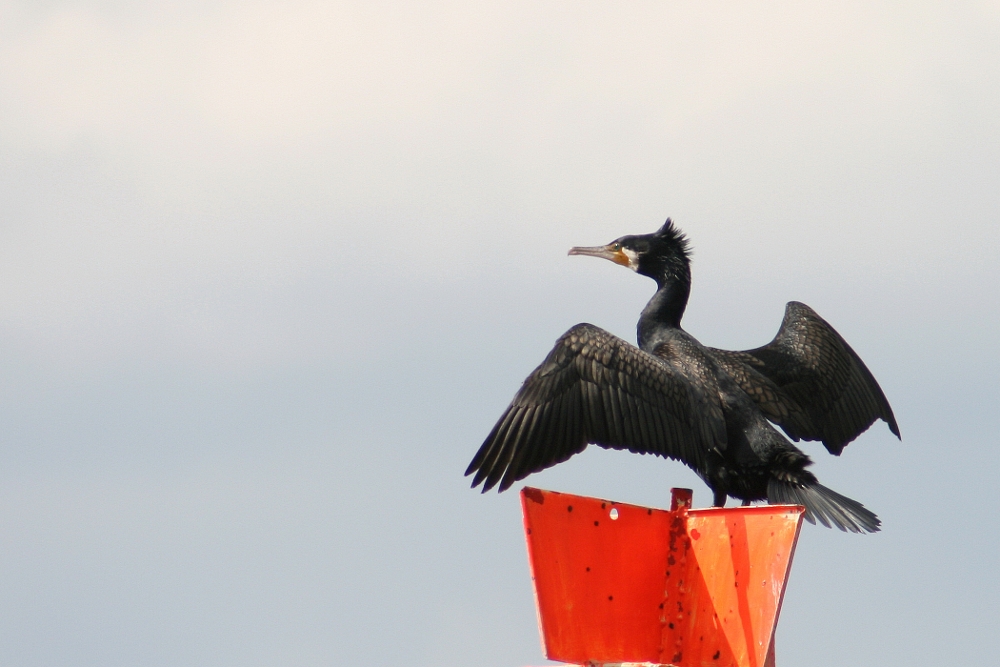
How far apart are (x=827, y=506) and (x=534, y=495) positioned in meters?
1.95

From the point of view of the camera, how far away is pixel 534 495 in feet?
14.7

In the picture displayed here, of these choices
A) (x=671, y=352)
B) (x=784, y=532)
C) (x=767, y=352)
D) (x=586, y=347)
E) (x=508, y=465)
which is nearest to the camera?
(x=784, y=532)

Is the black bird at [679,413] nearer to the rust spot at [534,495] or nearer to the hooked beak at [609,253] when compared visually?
the hooked beak at [609,253]

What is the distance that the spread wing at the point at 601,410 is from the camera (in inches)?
239

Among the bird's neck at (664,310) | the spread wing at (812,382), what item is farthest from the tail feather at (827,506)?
the bird's neck at (664,310)

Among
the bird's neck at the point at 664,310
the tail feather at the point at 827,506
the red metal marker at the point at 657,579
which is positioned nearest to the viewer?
the red metal marker at the point at 657,579

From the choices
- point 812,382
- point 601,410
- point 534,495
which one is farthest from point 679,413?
point 534,495

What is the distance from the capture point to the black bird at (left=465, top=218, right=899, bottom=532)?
19.8 feet

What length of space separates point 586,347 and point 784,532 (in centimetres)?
214

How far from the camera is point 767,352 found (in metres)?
7.52

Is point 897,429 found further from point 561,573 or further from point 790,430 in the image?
point 561,573

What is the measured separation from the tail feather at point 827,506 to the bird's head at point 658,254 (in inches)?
66.8

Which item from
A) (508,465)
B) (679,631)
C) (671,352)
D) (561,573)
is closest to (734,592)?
(679,631)

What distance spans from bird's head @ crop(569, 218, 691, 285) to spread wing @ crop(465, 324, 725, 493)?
1.08m
